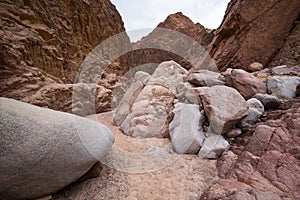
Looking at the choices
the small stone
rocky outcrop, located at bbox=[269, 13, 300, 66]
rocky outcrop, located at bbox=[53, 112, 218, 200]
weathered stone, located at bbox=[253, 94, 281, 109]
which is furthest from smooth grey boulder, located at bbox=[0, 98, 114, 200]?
rocky outcrop, located at bbox=[269, 13, 300, 66]

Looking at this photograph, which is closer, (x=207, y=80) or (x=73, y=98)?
(x=207, y=80)

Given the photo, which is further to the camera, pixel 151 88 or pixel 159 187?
pixel 151 88

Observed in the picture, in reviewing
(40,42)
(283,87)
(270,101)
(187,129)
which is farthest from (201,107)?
(40,42)

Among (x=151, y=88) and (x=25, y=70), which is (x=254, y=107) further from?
(x=25, y=70)

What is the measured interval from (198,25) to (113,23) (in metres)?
10.7

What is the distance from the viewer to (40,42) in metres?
4.07

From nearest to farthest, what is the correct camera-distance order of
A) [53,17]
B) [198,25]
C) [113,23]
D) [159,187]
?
1. [159,187]
2. [53,17]
3. [113,23]
4. [198,25]

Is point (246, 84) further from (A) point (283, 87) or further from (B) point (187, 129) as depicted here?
(B) point (187, 129)

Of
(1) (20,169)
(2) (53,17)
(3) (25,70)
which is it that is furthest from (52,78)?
(1) (20,169)

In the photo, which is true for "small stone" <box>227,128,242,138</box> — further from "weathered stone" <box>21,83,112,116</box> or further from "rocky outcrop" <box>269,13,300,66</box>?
"rocky outcrop" <box>269,13,300,66</box>

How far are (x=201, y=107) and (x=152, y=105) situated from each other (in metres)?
1.12

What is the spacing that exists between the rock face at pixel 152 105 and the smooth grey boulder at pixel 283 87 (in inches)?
70.9

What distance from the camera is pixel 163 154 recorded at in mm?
2270

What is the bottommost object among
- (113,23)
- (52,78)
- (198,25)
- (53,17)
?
(52,78)
